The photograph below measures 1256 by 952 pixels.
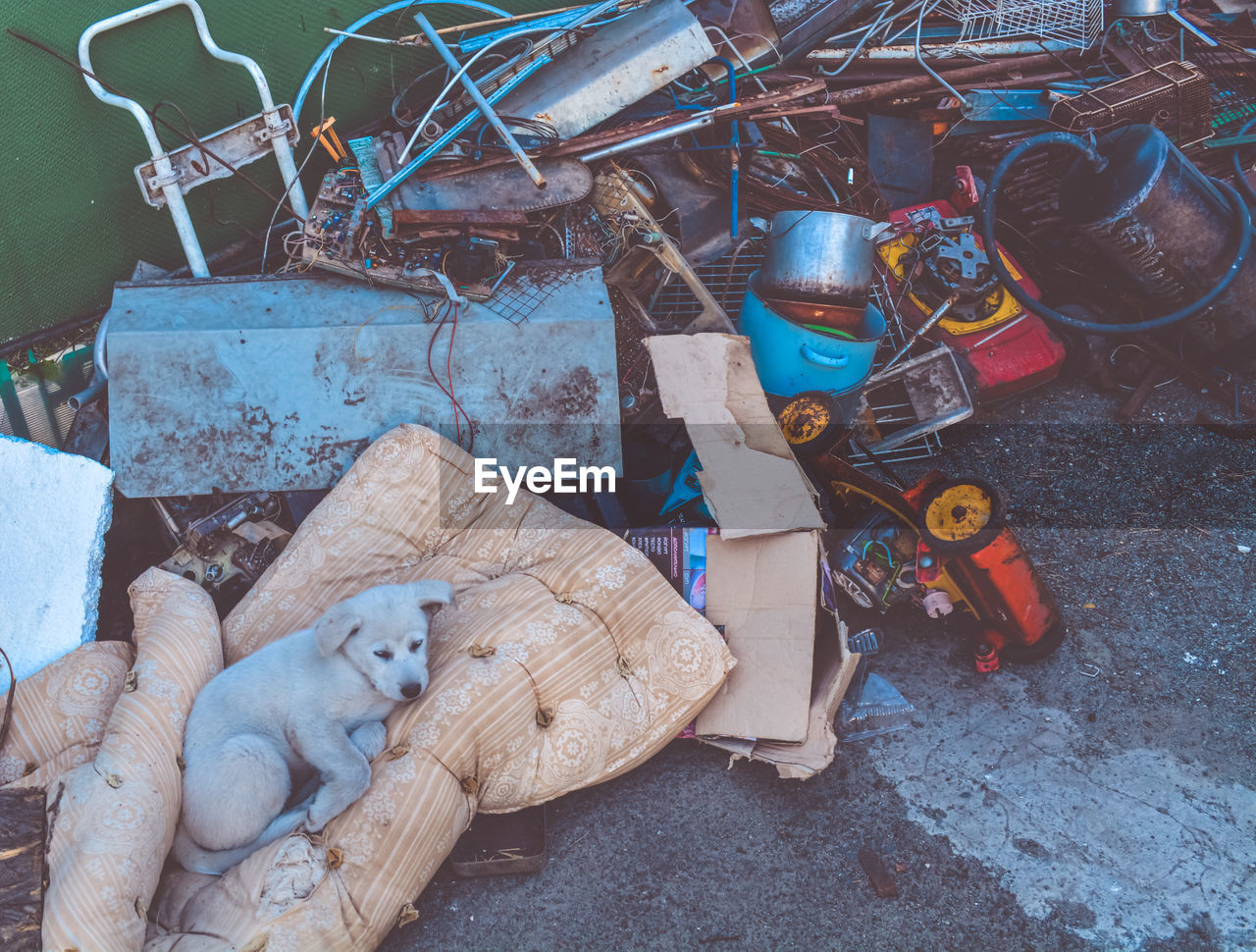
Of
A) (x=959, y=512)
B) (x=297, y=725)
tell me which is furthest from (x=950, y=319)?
(x=297, y=725)

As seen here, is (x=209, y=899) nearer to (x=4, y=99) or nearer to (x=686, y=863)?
(x=686, y=863)

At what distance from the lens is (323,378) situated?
3.66m

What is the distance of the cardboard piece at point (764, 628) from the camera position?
10.2ft

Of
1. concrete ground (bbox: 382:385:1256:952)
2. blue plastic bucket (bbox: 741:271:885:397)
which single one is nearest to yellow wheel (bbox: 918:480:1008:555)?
concrete ground (bbox: 382:385:1256:952)

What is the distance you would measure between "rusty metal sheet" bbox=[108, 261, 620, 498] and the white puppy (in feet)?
3.73

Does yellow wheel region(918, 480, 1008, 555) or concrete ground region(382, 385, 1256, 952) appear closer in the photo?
concrete ground region(382, 385, 1256, 952)

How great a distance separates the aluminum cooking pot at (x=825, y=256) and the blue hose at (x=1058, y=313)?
72 centimetres

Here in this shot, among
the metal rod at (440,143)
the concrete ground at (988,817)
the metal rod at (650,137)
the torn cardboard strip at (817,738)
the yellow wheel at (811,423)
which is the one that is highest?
the metal rod at (440,143)

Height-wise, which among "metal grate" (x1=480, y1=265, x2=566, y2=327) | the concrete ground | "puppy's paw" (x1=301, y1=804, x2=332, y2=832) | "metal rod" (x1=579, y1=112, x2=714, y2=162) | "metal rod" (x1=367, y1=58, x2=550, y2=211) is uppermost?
"metal rod" (x1=367, y1=58, x2=550, y2=211)

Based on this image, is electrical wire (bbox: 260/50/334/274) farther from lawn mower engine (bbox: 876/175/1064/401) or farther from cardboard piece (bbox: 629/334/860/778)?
lawn mower engine (bbox: 876/175/1064/401)

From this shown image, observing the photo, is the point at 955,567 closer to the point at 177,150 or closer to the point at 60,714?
the point at 60,714

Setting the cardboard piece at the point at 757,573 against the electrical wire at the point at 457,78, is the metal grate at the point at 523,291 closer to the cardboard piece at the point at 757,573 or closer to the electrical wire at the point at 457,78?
the cardboard piece at the point at 757,573

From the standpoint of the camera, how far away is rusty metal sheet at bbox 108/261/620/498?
358 cm

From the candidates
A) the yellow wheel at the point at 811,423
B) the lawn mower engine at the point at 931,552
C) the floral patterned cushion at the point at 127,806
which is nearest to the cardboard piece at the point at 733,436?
the yellow wheel at the point at 811,423
